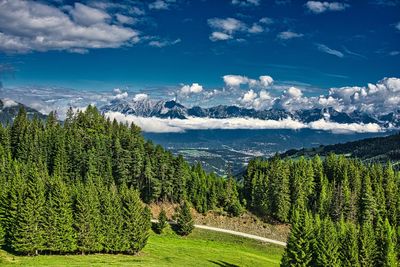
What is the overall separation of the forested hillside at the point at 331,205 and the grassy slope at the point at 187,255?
15.4 meters

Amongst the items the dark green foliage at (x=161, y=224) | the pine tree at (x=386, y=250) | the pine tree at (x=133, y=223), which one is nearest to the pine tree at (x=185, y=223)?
the dark green foliage at (x=161, y=224)

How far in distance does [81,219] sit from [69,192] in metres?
8.28

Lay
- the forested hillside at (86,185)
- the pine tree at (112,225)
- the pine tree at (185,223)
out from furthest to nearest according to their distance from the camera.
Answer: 1. the pine tree at (185,223)
2. the pine tree at (112,225)
3. the forested hillside at (86,185)

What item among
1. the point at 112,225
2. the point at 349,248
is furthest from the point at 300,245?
the point at 112,225

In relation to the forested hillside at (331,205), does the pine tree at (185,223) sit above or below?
below

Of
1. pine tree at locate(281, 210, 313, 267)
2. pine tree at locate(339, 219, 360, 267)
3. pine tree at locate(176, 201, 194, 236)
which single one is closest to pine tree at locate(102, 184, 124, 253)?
pine tree at locate(176, 201, 194, 236)

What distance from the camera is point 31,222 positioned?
90312mm

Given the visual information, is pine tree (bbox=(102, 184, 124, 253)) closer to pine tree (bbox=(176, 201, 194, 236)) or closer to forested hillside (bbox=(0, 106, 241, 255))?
forested hillside (bbox=(0, 106, 241, 255))

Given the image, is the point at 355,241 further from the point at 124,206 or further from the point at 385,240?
the point at 124,206

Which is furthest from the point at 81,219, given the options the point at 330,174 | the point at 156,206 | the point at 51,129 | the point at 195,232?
the point at 330,174

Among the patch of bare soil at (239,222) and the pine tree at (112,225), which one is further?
the patch of bare soil at (239,222)

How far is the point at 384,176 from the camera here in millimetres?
162750

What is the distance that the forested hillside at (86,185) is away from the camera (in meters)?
92.2

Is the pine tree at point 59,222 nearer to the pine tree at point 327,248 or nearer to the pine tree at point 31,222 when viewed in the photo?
the pine tree at point 31,222
